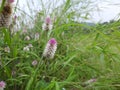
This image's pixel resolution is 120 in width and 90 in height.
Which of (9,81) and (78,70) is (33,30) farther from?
(9,81)

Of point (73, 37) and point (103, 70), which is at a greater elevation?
point (73, 37)

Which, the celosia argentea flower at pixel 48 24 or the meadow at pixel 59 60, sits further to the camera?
the celosia argentea flower at pixel 48 24

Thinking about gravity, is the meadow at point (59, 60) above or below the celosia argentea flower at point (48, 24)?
below

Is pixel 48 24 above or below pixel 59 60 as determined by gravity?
above

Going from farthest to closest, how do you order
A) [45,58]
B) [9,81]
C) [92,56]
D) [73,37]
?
[73,37] < [92,56] < [9,81] < [45,58]

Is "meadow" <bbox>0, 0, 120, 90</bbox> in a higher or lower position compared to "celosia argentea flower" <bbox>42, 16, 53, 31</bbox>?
lower

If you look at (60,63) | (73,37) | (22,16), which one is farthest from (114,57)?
(22,16)

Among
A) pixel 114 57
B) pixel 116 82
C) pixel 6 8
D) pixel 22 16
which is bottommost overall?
pixel 116 82

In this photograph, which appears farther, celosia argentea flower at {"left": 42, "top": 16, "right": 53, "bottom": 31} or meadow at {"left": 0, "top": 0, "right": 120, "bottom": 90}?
celosia argentea flower at {"left": 42, "top": 16, "right": 53, "bottom": 31}
